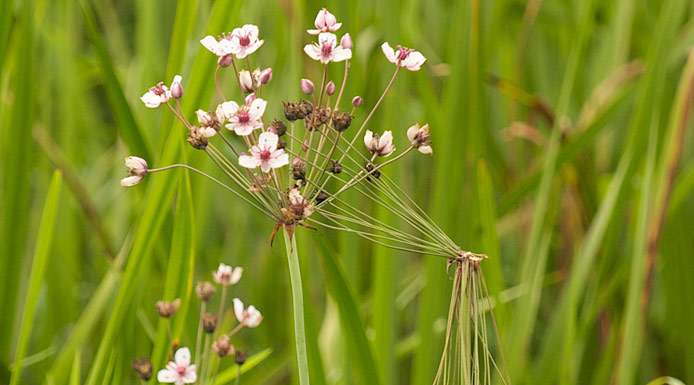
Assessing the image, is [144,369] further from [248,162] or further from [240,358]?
[248,162]

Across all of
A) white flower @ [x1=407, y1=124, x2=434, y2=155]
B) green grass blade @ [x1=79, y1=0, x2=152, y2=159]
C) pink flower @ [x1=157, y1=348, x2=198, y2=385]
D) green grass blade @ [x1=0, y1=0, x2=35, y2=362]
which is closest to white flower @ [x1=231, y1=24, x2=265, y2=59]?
white flower @ [x1=407, y1=124, x2=434, y2=155]

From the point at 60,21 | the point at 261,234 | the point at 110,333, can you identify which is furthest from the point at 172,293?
the point at 60,21

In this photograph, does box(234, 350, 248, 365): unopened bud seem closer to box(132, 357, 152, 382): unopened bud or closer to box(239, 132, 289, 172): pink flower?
box(132, 357, 152, 382): unopened bud

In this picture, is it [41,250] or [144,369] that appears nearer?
[144,369]

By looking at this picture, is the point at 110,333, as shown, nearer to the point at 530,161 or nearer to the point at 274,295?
the point at 274,295

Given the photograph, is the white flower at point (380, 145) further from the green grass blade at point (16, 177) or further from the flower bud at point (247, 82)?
the green grass blade at point (16, 177)

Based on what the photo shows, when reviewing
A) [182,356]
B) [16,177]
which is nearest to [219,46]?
[182,356]
